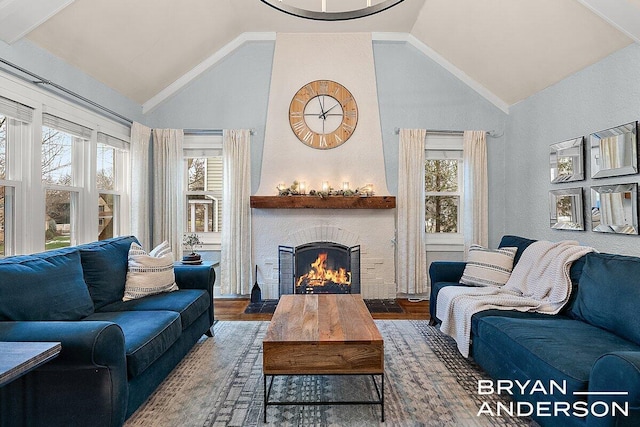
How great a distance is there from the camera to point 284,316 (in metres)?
2.46

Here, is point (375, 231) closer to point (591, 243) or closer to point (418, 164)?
point (418, 164)

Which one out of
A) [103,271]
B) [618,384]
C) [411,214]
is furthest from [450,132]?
[103,271]

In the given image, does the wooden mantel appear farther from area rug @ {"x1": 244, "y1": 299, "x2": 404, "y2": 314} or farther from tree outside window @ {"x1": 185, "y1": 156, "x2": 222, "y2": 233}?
area rug @ {"x1": 244, "y1": 299, "x2": 404, "y2": 314}

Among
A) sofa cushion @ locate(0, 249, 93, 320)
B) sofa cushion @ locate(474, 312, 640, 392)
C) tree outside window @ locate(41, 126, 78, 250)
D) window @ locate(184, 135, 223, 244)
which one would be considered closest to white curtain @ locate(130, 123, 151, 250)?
window @ locate(184, 135, 223, 244)

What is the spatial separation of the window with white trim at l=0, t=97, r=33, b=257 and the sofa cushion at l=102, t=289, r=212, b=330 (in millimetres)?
882

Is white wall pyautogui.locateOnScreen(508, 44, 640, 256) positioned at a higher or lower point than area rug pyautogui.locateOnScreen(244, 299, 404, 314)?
higher

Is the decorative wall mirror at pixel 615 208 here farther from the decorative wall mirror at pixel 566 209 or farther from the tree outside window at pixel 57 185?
the tree outside window at pixel 57 185

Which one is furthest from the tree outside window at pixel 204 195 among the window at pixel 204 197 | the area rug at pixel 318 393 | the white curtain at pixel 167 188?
the area rug at pixel 318 393

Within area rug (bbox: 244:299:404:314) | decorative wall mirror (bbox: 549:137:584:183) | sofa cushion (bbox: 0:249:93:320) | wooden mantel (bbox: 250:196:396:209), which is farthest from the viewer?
wooden mantel (bbox: 250:196:396:209)

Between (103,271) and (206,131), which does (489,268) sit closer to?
(103,271)

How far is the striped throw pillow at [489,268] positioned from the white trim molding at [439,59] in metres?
2.25

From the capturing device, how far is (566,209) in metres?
3.53

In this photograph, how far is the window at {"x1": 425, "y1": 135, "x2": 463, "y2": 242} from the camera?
15.7ft

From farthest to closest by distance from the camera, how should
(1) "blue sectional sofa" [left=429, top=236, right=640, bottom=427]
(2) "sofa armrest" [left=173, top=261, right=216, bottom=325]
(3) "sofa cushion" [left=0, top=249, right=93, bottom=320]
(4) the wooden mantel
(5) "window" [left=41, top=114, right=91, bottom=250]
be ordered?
(4) the wooden mantel → (2) "sofa armrest" [left=173, top=261, right=216, bottom=325] → (5) "window" [left=41, top=114, right=91, bottom=250] → (3) "sofa cushion" [left=0, top=249, right=93, bottom=320] → (1) "blue sectional sofa" [left=429, top=236, right=640, bottom=427]
